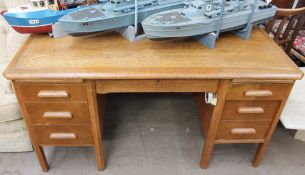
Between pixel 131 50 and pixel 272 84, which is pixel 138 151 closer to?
pixel 131 50

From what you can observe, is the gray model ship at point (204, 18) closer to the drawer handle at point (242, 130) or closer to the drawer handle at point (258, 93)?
the drawer handle at point (258, 93)

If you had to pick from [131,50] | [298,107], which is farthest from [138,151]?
[298,107]

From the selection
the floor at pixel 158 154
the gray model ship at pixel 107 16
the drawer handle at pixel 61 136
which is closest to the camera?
the gray model ship at pixel 107 16

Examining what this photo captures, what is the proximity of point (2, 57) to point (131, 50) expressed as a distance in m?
0.92

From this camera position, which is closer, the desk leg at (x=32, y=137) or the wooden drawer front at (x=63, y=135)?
the desk leg at (x=32, y=137)

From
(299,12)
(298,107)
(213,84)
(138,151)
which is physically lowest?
(138,151)

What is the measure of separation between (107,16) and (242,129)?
33.7 inches

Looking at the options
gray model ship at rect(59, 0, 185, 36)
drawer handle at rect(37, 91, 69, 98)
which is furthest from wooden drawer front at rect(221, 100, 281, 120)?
drawer handle at rect(37, 91, 69, 98)

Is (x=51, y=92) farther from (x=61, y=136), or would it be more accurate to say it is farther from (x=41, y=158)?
(x=41, y=158)

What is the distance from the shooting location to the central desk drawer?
109 centimetres

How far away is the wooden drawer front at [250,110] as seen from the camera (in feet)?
3.87

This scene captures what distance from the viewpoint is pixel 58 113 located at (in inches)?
46.0

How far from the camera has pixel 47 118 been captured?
1.18 metres

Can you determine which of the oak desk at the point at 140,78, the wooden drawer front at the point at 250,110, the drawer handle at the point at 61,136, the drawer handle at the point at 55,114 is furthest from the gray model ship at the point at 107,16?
the wooden drawer front at the point at 250,110
